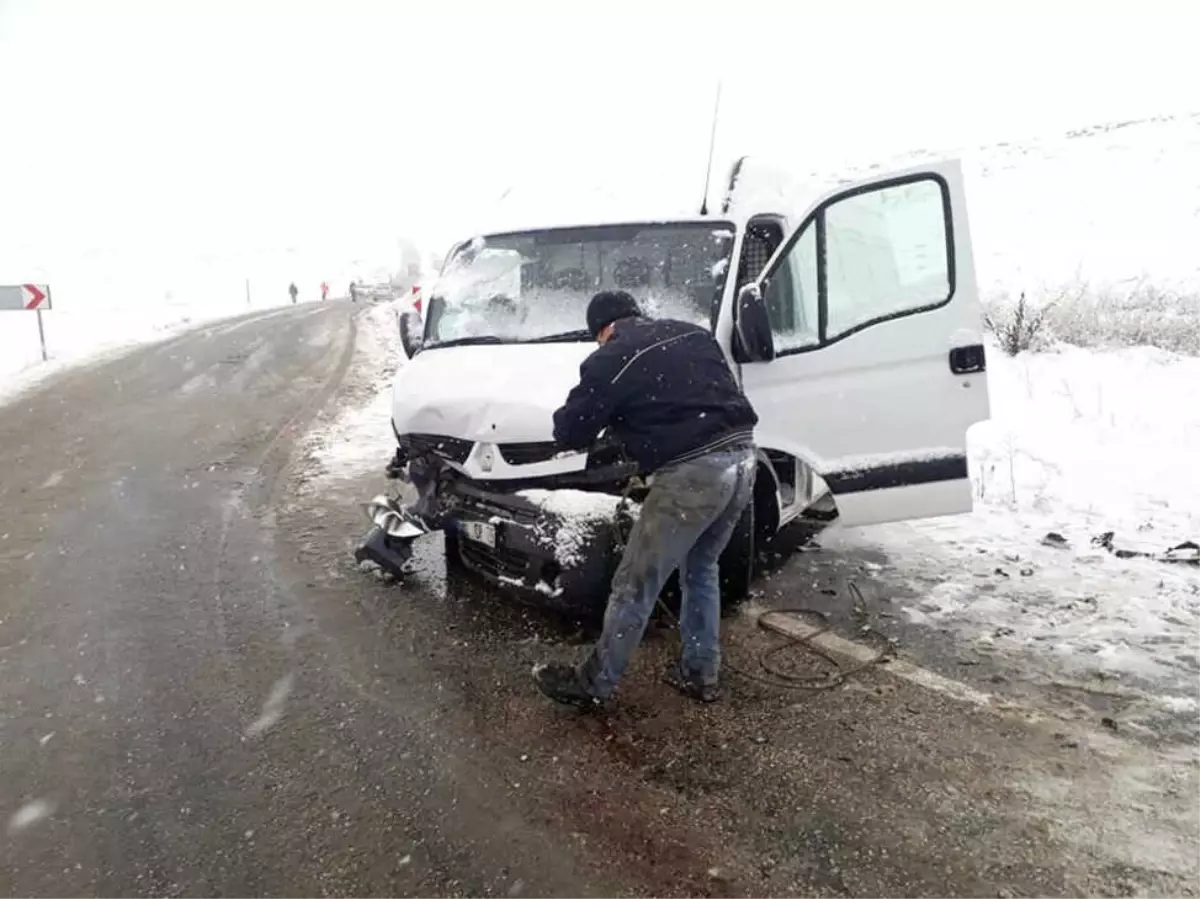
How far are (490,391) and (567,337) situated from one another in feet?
2.25

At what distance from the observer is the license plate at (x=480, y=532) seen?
152 inches

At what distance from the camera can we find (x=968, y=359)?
4094 mm

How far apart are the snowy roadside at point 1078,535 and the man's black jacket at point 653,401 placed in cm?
181

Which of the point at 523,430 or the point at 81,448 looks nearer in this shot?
the point at 523,430

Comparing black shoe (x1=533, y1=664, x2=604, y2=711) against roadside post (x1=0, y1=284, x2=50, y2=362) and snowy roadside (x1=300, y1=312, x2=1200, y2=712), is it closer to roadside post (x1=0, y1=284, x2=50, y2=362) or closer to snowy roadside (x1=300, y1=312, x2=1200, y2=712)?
snowy roadside (x1=300, y1=312, x2=1200, y2=712)

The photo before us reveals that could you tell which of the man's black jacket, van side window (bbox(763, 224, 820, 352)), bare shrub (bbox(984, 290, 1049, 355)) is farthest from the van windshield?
bare shrub (bbox(984, 290, 1049, 355))

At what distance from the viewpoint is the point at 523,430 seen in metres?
3.71

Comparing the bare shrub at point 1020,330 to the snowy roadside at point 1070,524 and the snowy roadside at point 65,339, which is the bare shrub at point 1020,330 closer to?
the snowy roadside at point 1070,524

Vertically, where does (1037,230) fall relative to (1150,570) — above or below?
above

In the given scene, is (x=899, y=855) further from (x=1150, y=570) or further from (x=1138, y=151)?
(x=1138, y=151)

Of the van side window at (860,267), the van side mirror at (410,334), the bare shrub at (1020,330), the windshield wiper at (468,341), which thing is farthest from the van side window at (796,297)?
the bare shrub at (1020,330)

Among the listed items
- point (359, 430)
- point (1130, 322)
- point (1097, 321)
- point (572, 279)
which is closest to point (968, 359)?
point (572, 279)

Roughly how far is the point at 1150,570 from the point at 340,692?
13.9 feet

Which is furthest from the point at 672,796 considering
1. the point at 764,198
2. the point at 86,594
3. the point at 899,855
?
the point at 86,594
